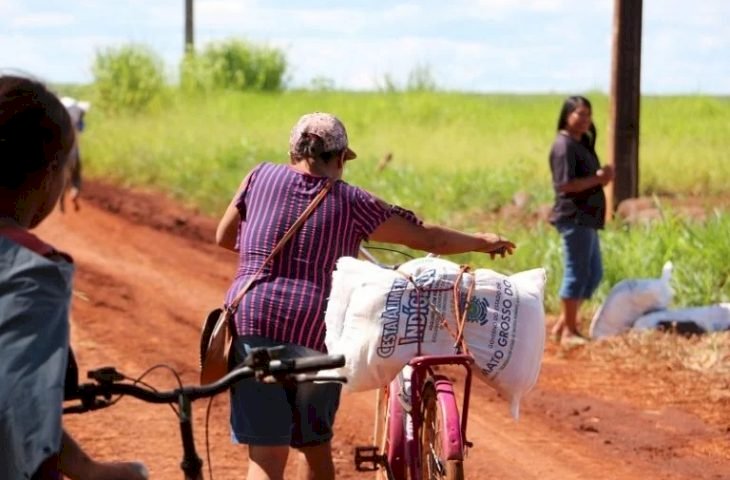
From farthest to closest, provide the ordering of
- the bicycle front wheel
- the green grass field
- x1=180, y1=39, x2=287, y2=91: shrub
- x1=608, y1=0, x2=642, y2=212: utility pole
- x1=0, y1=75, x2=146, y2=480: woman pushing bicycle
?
1. x1=180, y1=39, x2=287, y2=91: shrub
2. x1=608, y1=0, x2=642, y2=212: utility pole
3. the green grass field
4. the bicycle front wheel
5. x1=0, y1=75, x2=146, y2=480: woman pushing bicycle

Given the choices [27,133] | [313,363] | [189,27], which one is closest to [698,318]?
Answer: [313,363]

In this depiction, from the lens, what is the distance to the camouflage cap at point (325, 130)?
531 cm

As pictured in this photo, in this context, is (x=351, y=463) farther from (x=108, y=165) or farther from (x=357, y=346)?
(x=108, y=165)

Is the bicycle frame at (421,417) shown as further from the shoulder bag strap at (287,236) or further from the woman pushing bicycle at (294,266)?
the shoulder bag strap at (287,236)

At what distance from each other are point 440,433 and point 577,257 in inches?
229

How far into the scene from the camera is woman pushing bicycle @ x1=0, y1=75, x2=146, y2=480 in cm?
294

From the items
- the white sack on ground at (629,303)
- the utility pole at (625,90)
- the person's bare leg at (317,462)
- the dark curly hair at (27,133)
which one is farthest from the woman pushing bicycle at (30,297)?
the utility pole at (625,90)

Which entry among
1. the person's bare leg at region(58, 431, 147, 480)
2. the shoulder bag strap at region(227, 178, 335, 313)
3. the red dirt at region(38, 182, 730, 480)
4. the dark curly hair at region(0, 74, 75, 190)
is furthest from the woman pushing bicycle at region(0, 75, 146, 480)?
the red dirt at region(38, 182, 730, 480)

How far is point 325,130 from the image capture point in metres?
5.31

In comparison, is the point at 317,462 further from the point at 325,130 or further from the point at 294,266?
the point at 325,130

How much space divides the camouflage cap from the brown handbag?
4.9 inches

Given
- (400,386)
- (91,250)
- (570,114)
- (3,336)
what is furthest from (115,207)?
(3,336)

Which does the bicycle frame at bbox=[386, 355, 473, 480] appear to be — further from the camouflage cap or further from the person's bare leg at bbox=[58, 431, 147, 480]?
the person's bare leg at bbox=[58, 431, 147, 480]

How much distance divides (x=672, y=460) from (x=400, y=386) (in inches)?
103
